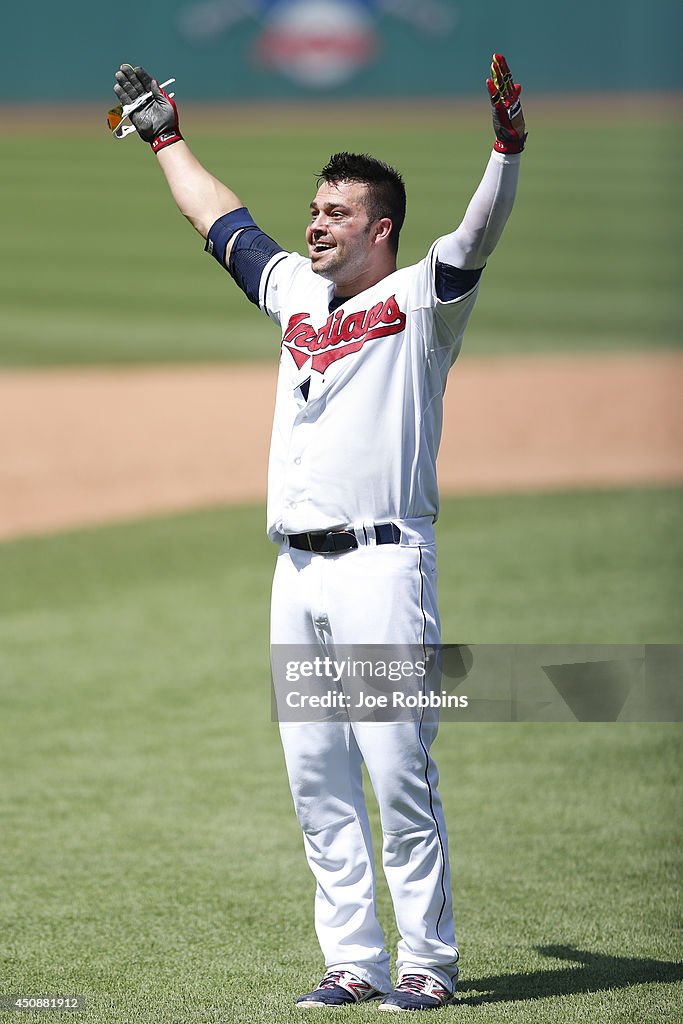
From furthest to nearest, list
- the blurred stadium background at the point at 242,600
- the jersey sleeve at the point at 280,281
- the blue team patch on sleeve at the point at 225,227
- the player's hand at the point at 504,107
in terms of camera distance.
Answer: the blurred stadium background at the point at 242,600
the blue team patch on sleeve at the point at 225,227
the jersey sleeve at the point at 280,281
the player's hand at the point at 504,107

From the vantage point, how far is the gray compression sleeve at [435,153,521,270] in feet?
10.5

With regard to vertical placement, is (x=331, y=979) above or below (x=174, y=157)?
below

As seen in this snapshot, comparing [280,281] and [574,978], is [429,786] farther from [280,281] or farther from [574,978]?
[280,281]

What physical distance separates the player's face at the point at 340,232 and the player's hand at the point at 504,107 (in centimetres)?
42

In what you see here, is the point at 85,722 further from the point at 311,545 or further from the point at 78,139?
the point at 78,139

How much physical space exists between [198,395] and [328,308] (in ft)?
37.4

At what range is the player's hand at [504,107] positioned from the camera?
3.19m

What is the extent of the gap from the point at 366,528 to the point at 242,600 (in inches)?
189

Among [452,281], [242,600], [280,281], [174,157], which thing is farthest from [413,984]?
[242,600]

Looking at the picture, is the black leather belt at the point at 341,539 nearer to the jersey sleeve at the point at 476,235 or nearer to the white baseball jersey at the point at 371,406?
the white baseball jersey at the point at 371,406

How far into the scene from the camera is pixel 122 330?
63.9 feet

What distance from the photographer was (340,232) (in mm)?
3441

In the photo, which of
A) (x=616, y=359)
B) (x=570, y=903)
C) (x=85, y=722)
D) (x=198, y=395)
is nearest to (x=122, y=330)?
(x=198, y=395)

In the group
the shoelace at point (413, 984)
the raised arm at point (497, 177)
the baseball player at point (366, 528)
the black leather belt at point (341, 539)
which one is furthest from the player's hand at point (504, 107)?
the shoelace at point (413, 984)
